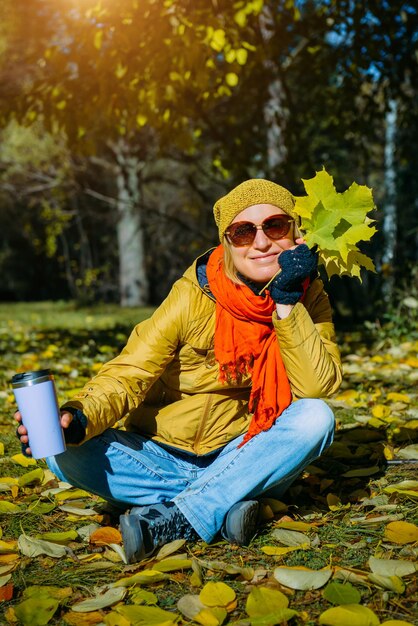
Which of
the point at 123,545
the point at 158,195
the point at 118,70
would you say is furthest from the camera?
the point at 158,195

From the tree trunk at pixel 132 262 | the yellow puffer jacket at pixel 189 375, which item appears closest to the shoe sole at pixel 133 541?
the yellow puffer jacket at pixel 189 375

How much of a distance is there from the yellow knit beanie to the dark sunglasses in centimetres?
5

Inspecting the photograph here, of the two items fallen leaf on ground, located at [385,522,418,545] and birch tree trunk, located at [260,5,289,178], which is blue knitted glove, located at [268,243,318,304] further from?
birch tree trunk, located at [260,5,289,178]

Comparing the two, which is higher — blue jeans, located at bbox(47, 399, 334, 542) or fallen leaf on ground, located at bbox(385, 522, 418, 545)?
blue jeans, located at bbox(47, 399, 334, 542)

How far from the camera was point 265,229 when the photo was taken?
204 centimetres

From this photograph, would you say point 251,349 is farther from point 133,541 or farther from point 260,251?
point 133,541

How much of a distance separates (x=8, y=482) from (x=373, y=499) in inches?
56.0

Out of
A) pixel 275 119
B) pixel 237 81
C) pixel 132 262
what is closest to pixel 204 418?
pixel 237 81

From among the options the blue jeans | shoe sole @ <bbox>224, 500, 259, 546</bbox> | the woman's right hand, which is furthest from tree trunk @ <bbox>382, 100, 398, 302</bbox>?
the woman's right hand

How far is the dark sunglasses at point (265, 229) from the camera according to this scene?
80.1 inches

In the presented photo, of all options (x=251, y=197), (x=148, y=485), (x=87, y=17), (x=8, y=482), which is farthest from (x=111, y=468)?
(x=87, y=17)

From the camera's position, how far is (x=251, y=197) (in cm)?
207

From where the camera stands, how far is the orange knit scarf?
2014 millimetres

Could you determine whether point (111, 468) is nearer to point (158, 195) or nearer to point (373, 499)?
point (373, 499)
